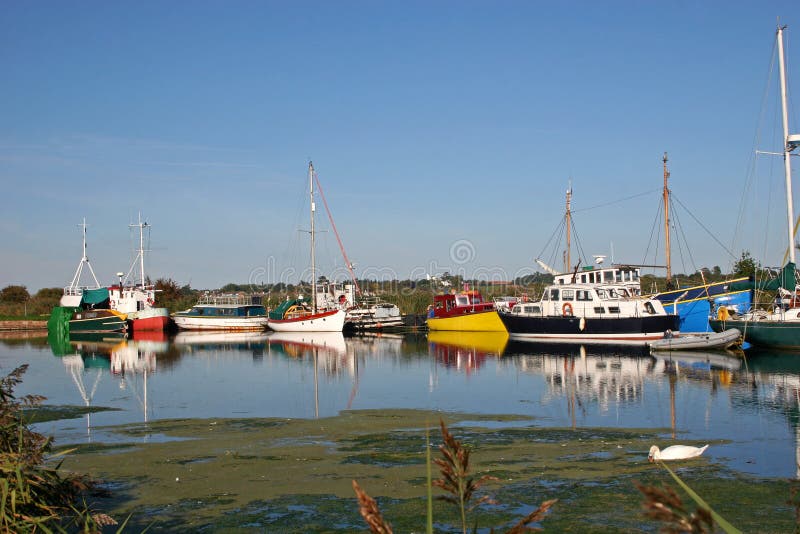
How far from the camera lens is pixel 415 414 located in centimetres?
1825

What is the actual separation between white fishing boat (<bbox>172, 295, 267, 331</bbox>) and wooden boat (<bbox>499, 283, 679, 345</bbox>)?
83.5ft

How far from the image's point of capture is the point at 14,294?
9425cm

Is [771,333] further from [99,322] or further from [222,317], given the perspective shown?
[99,322]

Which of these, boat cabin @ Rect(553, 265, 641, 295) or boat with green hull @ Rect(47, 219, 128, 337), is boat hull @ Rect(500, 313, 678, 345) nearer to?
boat cabin @ Rect(553, 265, 641, 295)

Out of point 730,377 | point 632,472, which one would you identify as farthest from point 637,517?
point 730,377

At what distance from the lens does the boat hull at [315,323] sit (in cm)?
5331

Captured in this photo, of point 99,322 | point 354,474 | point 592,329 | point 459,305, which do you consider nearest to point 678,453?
point 354,474

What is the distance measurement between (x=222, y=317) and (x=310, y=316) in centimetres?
1073

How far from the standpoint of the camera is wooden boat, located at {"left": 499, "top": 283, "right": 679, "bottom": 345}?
38812 millimetres

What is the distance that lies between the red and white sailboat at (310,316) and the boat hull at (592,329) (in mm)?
14102

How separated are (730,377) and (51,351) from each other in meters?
34.9

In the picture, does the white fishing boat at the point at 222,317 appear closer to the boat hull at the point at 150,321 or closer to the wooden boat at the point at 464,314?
the boat hull at the point at 150,321

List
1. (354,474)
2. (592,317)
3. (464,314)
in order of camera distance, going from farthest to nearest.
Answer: (464,314), (592,317), (354,474)

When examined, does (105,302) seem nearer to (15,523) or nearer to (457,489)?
(15,523)
